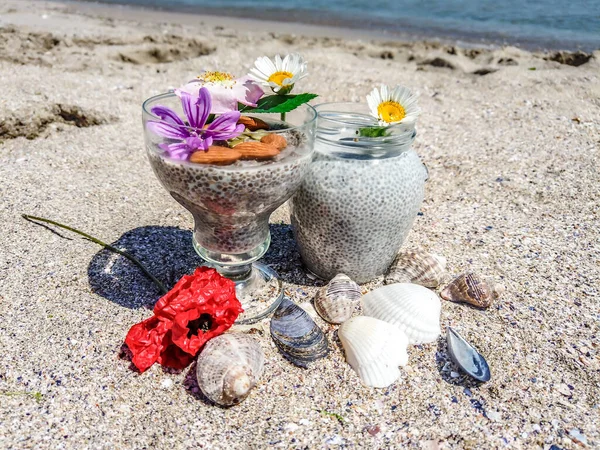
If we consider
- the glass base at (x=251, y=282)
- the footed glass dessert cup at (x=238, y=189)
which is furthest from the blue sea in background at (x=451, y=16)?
the footed glass dessert cup at (x=238, y=189)

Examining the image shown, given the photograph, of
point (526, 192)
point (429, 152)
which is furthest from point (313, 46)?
point (526, 192)


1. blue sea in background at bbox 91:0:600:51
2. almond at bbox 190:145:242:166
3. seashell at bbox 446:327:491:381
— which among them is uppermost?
almond at bbox 190:145:242:166

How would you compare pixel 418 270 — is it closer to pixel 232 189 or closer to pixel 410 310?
pixel 410 310

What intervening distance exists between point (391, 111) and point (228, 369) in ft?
3.47

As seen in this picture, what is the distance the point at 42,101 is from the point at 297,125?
266 cm

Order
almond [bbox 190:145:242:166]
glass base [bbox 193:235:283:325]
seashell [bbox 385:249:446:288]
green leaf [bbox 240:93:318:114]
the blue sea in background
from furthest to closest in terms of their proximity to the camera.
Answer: the blue sea in background < seashell [bbox 385:249:446:288] < glass base [bbox 193:235:283:325] < green leaf [bbox 240:93:318:114] < almond [bbox 190:145:242:166]

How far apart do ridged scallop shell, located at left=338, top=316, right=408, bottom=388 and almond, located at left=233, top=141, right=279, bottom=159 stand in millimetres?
709

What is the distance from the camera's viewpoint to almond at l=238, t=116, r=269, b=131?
172cm

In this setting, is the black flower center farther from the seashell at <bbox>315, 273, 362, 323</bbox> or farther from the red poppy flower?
the seashell at <bbox>315, 273, 362, 323</bbox>

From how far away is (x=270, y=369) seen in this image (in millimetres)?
1795

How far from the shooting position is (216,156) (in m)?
1.50

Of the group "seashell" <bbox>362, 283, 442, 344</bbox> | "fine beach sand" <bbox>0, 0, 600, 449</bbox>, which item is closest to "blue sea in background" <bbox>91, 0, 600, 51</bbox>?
"fine beach sand" <bbox>0, 0, 600, 449</bbox>

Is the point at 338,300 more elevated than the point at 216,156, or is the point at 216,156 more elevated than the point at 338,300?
the point at 216,156

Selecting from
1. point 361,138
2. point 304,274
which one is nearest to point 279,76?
point 361,138
